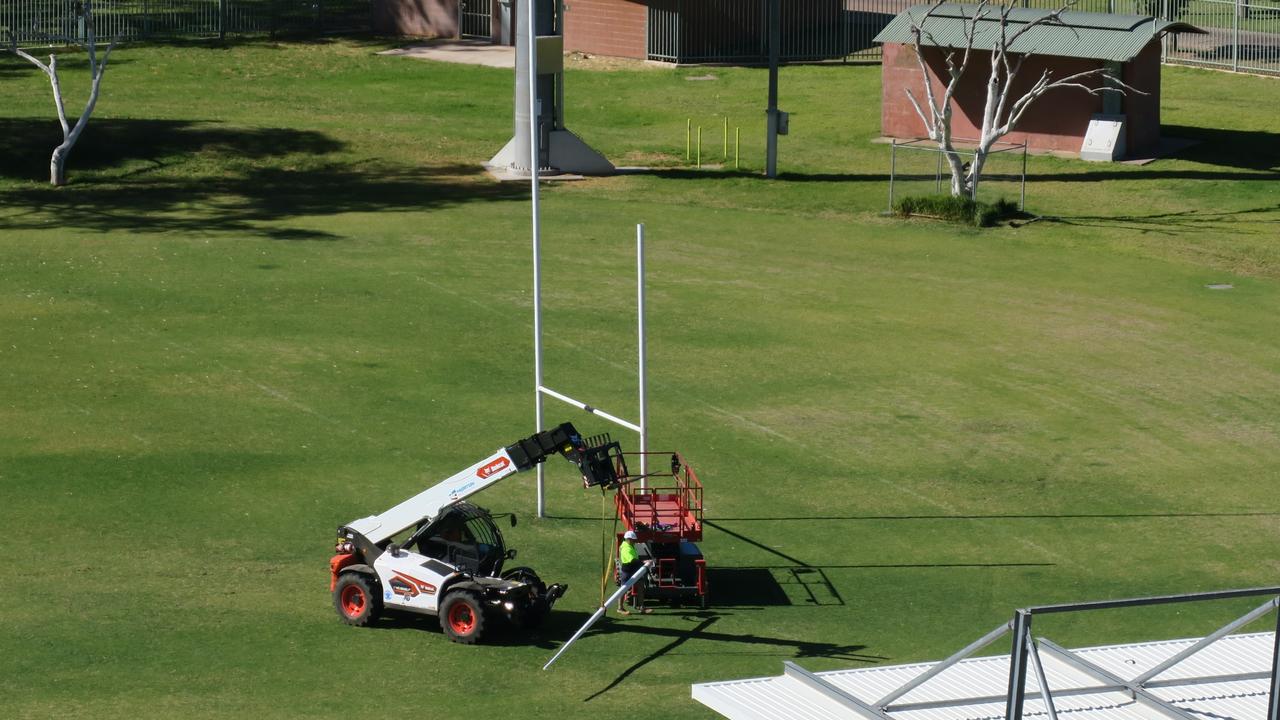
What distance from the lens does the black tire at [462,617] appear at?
21250 millimetres

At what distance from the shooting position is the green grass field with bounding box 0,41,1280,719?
21750 millimetres

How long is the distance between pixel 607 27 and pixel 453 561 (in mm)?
48638

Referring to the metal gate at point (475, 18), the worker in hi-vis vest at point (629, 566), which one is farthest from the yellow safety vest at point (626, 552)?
the metal gate at point (475, 18)

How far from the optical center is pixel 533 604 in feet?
71.2

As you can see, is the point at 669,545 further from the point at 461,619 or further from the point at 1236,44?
the point at 1236,44

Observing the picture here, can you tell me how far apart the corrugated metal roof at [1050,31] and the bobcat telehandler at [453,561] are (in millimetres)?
30308

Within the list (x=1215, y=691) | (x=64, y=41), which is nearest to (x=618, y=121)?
(x=64, y=41)

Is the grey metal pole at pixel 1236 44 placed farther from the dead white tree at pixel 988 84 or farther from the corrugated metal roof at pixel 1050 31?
the dead white tree at pixel 988 84

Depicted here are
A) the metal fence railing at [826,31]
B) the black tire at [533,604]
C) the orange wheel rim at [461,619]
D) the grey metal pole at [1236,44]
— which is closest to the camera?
the orange wheel rim at [461,619]

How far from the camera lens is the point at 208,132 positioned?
53000mm

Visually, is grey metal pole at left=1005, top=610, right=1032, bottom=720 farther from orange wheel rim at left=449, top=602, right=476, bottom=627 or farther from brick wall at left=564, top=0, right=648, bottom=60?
brick wall at left=564, top=0, right=648, bottom=60

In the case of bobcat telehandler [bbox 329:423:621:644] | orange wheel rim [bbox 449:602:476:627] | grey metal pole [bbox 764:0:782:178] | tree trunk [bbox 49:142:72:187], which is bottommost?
orange wheel rim [bbox 449:602:476:627]

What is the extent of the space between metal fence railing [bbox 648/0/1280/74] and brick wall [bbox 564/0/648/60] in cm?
55

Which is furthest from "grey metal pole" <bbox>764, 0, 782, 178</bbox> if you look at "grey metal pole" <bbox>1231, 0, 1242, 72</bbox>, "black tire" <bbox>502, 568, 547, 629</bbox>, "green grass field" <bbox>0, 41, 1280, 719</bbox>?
"black tire" <bbox>502, 568, 547, 629</bbox>
